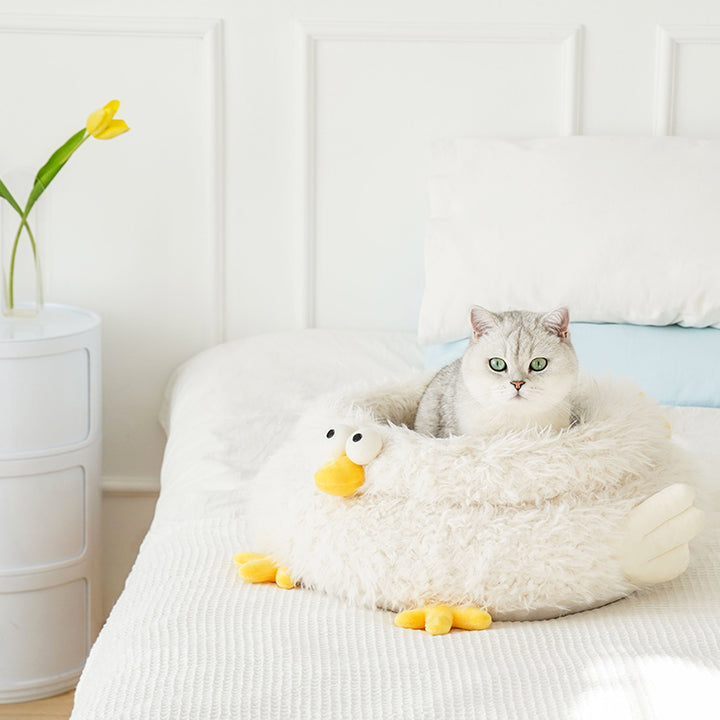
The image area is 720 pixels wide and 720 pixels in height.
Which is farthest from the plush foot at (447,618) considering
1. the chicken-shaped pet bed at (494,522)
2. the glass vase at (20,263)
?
the glass vase at (20,263)

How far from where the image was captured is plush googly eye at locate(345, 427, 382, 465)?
3.22 feet

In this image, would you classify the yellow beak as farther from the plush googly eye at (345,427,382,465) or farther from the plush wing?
the plush wing

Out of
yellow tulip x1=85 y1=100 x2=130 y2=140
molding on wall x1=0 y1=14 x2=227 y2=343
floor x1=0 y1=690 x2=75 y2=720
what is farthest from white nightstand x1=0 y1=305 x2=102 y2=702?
molding on wall x1=0 y1=14 x2=227 y2=343

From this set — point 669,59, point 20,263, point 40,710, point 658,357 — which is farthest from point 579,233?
point 40,710

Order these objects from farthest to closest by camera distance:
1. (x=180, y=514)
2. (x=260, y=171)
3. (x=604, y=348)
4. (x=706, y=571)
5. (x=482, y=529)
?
(x=260, y=171), (x=604, y=348), (x=180, y=514), (x=706, y=571), (x=482, y=529)

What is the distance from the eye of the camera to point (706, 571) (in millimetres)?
1061

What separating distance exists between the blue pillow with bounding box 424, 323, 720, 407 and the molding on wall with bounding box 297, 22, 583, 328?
55 cm

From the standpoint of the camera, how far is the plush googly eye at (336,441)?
3.29ft

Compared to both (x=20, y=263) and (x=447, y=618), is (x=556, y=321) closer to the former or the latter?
(x=447, y=618)

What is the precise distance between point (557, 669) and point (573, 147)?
4.26ft

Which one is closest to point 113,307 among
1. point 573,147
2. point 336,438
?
point 573,147

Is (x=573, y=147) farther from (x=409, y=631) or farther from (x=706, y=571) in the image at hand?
(x=409, y=631)

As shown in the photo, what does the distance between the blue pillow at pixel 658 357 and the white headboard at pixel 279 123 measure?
48cm

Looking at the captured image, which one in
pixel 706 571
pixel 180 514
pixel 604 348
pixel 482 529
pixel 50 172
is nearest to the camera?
pixel 482 529
